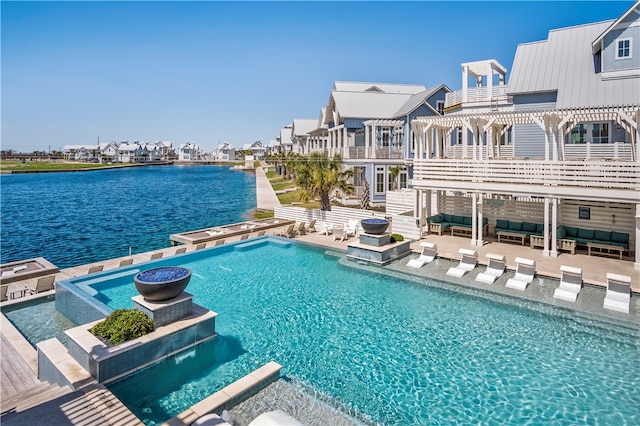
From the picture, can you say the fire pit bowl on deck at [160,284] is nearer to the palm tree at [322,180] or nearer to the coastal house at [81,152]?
the palm tree at [322,180]

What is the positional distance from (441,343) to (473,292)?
12.8 ft

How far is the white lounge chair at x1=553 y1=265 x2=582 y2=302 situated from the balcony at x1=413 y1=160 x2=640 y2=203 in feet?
14.9

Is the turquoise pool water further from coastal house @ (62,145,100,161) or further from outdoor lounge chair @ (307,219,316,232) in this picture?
coastal house @ (62,145,100,161)

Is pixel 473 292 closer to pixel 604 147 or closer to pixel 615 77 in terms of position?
pixel 604 147

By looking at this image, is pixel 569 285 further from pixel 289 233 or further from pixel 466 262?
pixel 289 233

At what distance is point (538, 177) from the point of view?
16344mm

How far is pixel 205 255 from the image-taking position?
18.0 meters

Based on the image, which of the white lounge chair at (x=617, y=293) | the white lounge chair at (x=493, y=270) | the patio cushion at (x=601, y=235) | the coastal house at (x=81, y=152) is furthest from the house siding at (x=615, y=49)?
the coastal house at (x=81, y=152)

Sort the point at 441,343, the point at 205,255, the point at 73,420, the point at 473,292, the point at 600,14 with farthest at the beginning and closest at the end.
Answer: the point at 600,14
the point at 205,255
the point at 473,292
the point at 441,343
the point at 73,420

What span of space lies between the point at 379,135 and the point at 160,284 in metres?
25.6

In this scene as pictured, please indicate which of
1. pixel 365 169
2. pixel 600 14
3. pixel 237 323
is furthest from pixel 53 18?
pixel 600 14

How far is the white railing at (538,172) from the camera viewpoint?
1447 centimetres

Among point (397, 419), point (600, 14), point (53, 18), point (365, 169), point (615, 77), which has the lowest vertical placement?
point (397, 419)

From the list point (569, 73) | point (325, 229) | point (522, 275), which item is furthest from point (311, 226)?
point (569, 73)
